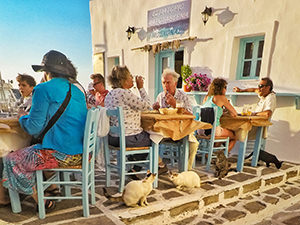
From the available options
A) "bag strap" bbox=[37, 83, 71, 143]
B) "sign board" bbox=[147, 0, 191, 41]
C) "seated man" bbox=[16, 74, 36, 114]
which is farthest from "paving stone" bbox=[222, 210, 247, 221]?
"sign board" bbox=[147, 0, 191, 41]

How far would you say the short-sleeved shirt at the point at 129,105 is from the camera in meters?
2.30

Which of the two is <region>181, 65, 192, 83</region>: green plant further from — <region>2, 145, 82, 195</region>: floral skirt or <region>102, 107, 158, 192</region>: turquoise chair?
<region>2, 145, 82, 195</region>: floral skirt

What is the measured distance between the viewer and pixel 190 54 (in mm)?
5023

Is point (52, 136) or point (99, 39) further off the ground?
point (99, 39)

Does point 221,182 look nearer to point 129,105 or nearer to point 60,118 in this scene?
point 129,105

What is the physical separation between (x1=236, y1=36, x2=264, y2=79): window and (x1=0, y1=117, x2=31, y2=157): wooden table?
170 inches

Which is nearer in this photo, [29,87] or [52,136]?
[52,136]

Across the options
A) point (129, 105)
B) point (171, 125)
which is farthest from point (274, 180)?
point (129, 105)

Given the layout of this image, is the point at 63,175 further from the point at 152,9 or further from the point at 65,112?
the point at 152,9

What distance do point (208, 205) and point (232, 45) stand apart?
3.43 m

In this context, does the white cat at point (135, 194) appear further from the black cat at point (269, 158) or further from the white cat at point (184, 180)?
the black cat at point (269, 158)

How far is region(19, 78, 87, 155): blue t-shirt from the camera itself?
5.27 ft

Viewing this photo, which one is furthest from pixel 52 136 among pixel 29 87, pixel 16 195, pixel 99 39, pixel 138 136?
pixel 99 39

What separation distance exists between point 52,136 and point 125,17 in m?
5.89
